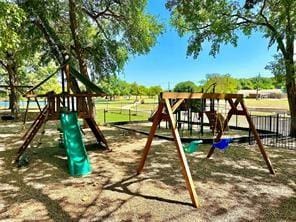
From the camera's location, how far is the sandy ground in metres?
4.10

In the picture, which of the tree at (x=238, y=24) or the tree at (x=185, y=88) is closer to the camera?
the tree at (x=238, y=24)

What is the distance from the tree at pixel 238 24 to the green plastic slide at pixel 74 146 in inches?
246

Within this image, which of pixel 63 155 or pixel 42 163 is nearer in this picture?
pixel 42 163

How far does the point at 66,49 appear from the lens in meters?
13.9

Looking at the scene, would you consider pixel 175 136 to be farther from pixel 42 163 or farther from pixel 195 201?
pixel 42 163

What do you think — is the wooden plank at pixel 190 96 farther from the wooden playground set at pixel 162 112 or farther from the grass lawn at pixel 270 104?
the grass lawn at pixel 270 104

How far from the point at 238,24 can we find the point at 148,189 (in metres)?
9.11

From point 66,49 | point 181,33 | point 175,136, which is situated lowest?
point 175,136

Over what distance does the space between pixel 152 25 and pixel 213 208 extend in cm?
1226

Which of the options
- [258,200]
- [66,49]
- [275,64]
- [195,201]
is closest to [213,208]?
[195,201]

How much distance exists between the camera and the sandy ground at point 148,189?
410 centimetres

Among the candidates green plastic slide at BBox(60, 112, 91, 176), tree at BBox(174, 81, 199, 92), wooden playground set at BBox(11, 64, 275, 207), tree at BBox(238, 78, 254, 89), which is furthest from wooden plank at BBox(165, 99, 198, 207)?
tree at BBox(238, 78, 254, 89)

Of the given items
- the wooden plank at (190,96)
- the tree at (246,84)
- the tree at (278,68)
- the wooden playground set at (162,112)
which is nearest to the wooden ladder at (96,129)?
the wooden playground set at (162,112)

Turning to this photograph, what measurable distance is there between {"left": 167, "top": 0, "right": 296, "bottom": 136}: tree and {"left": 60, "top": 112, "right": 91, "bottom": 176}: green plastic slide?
6.25 m
